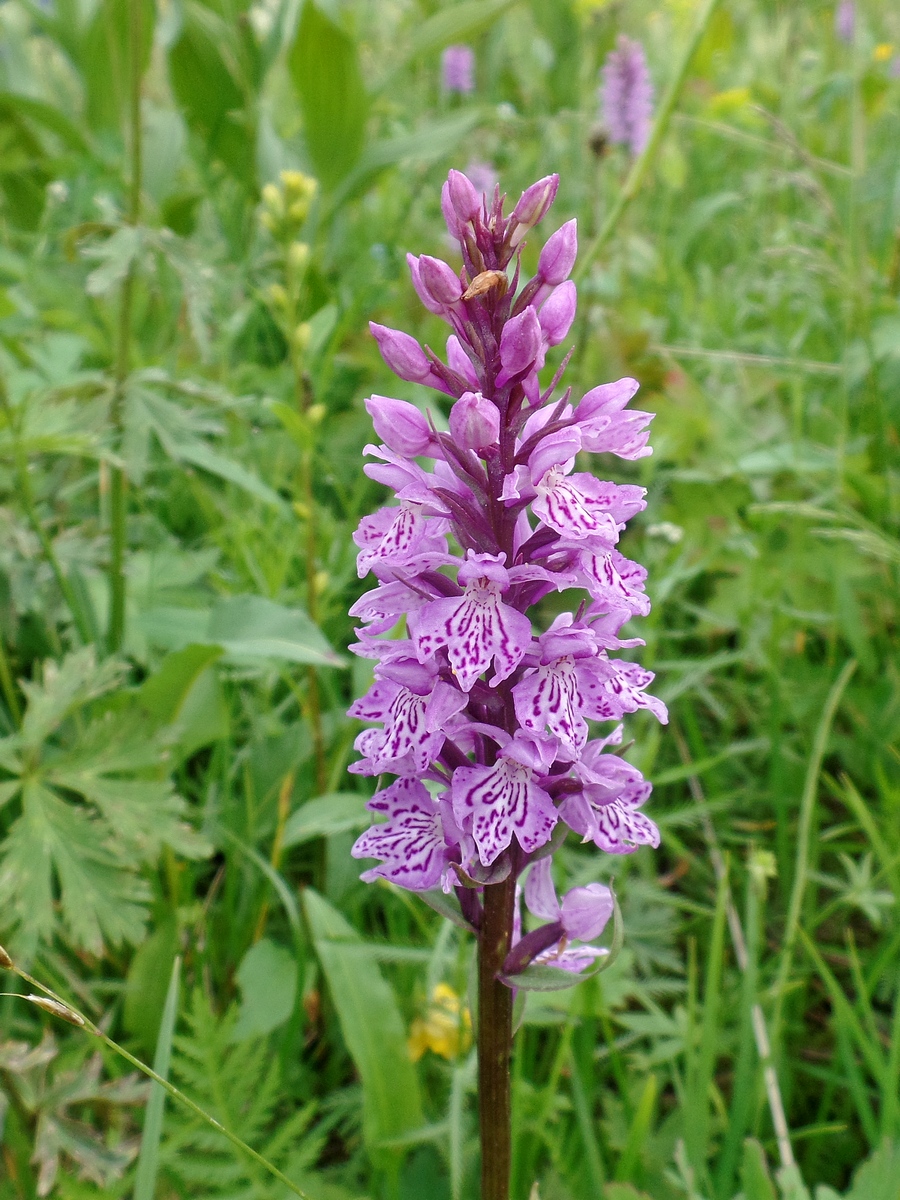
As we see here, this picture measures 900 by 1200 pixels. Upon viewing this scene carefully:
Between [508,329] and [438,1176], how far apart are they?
4.46ft

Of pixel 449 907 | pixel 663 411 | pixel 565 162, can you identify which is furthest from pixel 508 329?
pixel 565 162

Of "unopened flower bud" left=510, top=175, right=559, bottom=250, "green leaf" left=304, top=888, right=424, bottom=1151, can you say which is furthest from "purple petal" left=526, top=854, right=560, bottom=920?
"unopened flower bud" left=510, top=175, right=559, bottom=250

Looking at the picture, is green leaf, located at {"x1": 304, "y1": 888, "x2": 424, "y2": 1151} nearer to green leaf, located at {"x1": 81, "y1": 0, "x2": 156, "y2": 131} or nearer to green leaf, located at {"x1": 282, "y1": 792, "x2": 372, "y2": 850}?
green leaf, located at {"x1": 282, "y1": 792, "x2": 372, "y2": 850}

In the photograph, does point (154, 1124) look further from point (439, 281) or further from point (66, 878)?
point (439, 281)

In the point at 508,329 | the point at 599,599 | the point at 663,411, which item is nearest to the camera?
the point at 508,329

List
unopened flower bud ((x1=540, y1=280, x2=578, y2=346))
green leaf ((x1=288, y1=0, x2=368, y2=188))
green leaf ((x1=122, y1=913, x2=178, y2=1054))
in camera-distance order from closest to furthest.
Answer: unopened flower bud ((x1=540, y1=280, x2=578, y2=346))
green leaf ((x1=122, y1=913, x2=178, y2=1054))
green leaf ((x1=288, y1=0, x2=368, y2=188))

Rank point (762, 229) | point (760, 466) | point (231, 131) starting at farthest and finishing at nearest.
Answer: point (762, 229), point (231, 131), point (760, 466)

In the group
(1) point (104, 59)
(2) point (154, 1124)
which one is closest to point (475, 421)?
(2) point (154, 1124)

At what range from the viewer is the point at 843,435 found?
256 centimetres

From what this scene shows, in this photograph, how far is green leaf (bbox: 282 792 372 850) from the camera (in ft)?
5.77

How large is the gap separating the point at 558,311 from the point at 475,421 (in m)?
0.20

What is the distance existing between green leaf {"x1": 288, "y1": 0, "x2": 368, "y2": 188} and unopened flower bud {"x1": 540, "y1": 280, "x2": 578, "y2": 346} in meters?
3.33

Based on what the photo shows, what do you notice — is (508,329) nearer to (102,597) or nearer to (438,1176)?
(438,1176)

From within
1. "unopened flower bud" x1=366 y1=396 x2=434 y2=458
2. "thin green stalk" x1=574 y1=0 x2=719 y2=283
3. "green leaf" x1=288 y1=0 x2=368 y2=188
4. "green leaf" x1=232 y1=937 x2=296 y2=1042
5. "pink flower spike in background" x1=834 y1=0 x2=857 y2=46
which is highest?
"pink flower spike in background" x1=834 y1=0 x2=857 y2=46
